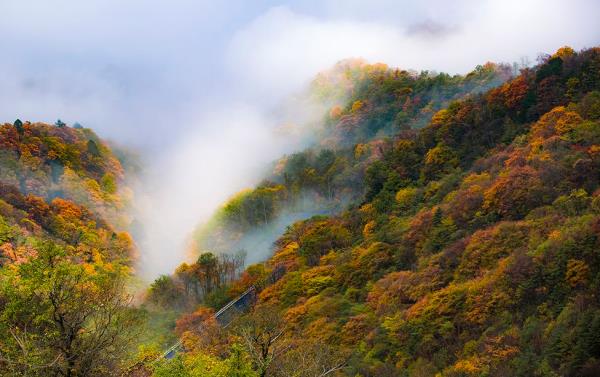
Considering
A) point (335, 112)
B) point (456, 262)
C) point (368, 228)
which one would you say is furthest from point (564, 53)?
point (335, 112)

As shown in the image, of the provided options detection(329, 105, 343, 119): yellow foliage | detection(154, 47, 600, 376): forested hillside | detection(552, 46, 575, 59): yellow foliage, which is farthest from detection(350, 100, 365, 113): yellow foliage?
detection(552, 46, 575, 59): yellow foliage

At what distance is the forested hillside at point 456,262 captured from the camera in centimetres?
2989

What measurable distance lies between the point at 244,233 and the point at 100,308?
A: 87.3 m

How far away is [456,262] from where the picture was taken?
43531mm

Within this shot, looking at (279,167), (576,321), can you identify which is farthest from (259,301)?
(279,167)

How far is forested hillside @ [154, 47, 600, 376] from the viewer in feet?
98.1

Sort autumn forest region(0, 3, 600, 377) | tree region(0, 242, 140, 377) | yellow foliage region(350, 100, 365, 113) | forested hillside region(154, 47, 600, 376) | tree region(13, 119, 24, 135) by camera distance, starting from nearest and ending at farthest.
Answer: tree region(0, 242, 140, 377)
autumn forest region(0, 3, 600, 377)
forested hillside region(154, 47, 600, 376)
tree region(13, 119, 24, 135)
yellow foliage region(350, 100, 365, 113)

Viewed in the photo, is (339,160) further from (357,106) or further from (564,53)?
(564,53)

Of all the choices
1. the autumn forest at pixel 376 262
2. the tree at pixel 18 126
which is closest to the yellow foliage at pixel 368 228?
the autumn forest at pixel 376 262

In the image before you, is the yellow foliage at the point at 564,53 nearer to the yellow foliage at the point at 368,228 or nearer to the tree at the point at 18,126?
the yellow foliage at the point at 368,228

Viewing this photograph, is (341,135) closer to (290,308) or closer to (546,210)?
(290,308)

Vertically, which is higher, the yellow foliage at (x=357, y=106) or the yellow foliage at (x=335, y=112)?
the yellow foliage at (x=335, y=112)

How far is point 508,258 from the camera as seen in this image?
38.1m

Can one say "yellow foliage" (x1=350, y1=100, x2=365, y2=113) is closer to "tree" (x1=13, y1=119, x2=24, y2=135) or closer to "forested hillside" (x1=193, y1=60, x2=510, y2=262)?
"forested hillside" (x1=193, y1=60, x2=510, y2=262)
